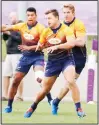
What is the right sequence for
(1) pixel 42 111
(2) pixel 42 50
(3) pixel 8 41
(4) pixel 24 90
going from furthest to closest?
1. (4) pixel 24 90
2. (3) pixel 8 41
3. (1) pixel 42 111
4. (2) pixel 42 50

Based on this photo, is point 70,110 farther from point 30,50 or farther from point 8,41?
point 8,41

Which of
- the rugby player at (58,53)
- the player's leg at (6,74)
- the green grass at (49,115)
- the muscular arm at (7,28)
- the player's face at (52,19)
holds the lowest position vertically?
the green grass at (49,115)

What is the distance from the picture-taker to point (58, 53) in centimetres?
840

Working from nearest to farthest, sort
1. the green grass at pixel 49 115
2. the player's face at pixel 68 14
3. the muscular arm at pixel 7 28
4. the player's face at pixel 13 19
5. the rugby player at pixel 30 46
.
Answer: the green grass at pixel 49 115 < the player's face at pixel 68 14 < the rugby player at pixel 30 46 < the muscular arm at pixel 7 28 < the player's face at pixel 13 19

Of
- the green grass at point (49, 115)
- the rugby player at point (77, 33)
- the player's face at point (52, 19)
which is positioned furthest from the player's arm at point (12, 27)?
the green grass at point (49, 115)

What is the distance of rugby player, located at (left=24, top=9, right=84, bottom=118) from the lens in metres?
8.28

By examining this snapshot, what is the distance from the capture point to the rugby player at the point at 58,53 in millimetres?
8281

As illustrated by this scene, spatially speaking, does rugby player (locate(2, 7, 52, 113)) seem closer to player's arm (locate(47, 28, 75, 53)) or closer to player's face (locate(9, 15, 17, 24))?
player's arm (locate(47, 28, 75, 53))

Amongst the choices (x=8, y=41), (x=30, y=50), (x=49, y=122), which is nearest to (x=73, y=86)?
(x=49, y=122)

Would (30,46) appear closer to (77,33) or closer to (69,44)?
(77,33)

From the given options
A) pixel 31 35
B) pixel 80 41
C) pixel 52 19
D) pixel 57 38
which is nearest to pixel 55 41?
pixel 57 38

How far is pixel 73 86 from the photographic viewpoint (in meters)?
8.32

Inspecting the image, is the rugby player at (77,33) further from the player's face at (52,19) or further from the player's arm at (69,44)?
the player's arm at (69,44)

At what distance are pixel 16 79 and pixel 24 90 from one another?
310 cm
